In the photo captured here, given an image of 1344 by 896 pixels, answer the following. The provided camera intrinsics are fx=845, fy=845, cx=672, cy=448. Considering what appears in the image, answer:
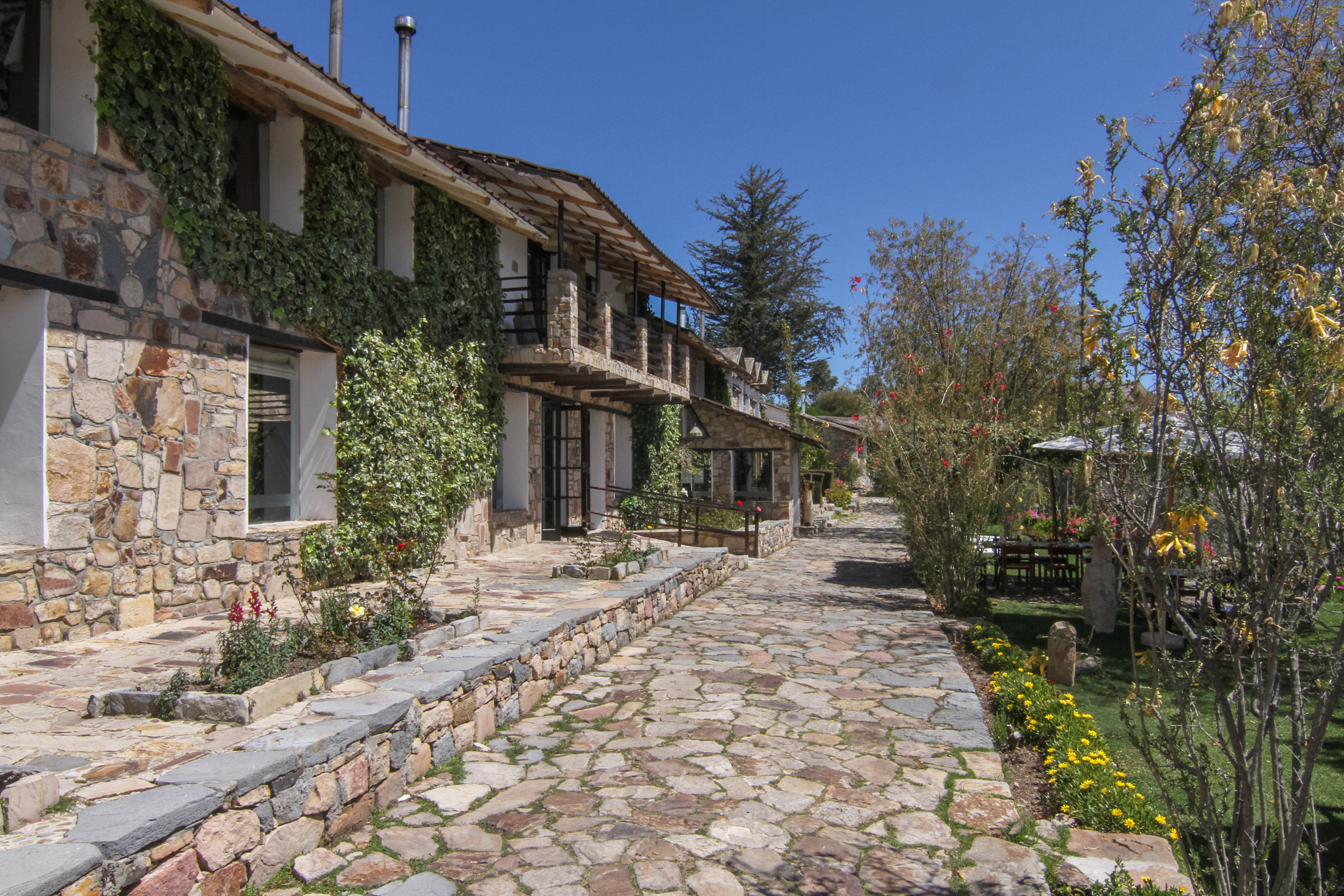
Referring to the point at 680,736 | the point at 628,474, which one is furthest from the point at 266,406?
the point at 628,474

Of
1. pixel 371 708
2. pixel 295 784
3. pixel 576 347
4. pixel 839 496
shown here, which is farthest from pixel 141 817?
pixel 839 496

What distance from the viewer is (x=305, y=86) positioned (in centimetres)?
740

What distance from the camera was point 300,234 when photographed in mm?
8227

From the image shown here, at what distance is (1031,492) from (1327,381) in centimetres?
1804

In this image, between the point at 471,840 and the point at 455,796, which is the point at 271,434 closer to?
the point at 455,796

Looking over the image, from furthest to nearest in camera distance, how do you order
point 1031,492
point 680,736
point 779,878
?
point 1031,492
point 680,736
point 779,878

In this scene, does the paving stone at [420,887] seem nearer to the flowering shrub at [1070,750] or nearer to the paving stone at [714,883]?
the paving stone at [714,883]

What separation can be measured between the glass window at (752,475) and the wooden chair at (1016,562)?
10.8 m

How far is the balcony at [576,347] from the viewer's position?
11898 mm

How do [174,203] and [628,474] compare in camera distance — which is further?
[628,474]

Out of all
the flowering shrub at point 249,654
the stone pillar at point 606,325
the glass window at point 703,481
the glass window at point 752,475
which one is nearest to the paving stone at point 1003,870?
the flowering shrub at point 249,654

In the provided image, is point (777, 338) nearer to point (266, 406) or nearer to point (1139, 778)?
point (266, 406)

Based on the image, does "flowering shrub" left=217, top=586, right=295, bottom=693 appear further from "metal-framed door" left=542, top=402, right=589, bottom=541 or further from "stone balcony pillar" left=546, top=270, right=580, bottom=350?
"metal-framed door" left=542, top=402, right=589, bottom=541

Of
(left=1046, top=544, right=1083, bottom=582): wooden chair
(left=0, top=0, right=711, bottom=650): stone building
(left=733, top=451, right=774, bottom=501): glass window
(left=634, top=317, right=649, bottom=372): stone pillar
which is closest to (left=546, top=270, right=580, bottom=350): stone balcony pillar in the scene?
(left=0, top=0, right=711, bottom=650): stone building
